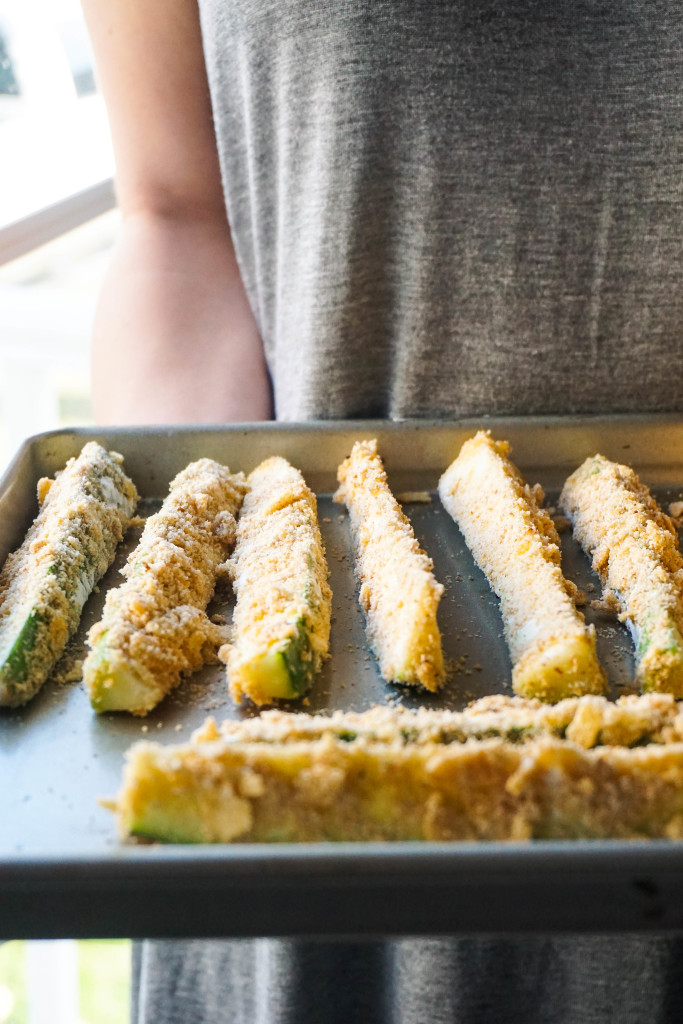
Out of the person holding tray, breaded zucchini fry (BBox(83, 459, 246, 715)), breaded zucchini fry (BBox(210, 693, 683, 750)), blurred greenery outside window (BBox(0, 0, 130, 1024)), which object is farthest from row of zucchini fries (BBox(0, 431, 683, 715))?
blurred greenery outside window (BBox(0, 0, 130, 1024))

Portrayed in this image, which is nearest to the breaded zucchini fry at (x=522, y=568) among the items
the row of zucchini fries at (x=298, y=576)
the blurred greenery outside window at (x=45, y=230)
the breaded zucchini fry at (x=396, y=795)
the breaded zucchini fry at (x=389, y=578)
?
the row of zucchini fries at (x=298, y=576)

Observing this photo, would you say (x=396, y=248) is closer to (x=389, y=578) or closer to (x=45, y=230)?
(x=389, y=578)

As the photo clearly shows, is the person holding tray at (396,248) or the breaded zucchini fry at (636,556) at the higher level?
the person holding tray at (396,248)

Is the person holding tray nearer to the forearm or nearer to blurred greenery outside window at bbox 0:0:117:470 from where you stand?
the forearm

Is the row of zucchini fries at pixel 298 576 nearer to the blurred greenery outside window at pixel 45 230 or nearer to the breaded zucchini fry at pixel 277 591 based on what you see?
the breaded zucchini fry at pixel 277 591

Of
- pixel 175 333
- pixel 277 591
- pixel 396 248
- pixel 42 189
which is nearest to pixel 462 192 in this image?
pixel 396 248

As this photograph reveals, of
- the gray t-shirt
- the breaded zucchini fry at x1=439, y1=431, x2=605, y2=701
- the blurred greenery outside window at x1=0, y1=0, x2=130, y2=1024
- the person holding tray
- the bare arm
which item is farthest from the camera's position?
the blurred greenery outside window at x1=0, y1=0, x2=130, y2=1024
